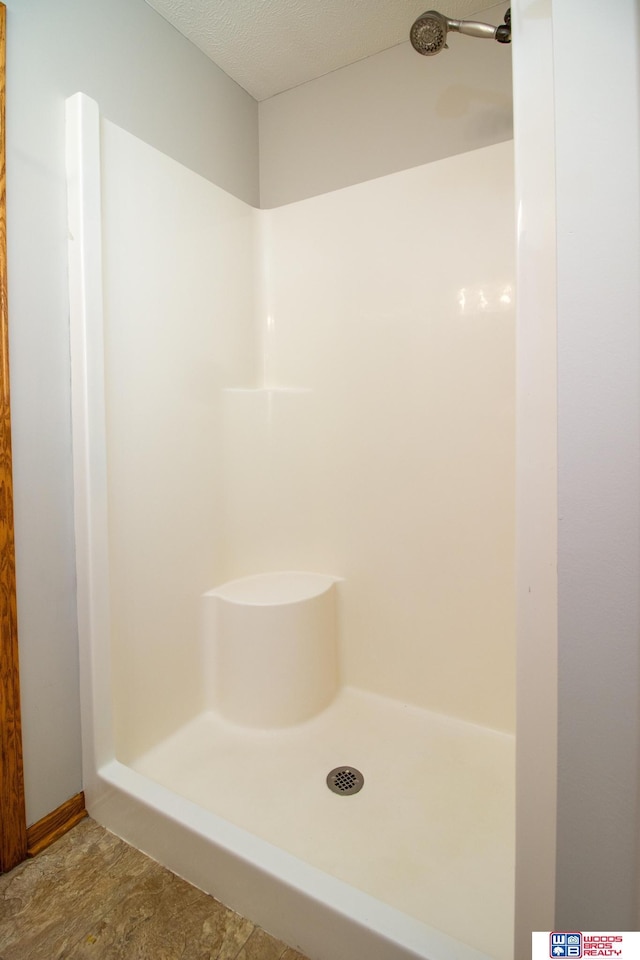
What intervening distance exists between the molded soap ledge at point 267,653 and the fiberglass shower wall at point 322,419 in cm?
8

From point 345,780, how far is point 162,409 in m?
1.26

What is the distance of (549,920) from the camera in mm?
620

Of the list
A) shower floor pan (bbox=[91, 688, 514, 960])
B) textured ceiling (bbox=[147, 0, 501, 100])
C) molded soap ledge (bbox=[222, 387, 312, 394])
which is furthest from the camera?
molded soap ledge (bbox=[222, 387, 312, 394])

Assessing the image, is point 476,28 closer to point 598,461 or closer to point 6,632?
point 598,461

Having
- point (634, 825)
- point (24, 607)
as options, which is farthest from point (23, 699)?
point (634, 825)

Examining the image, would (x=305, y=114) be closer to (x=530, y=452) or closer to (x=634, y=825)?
(x=530, y=452)

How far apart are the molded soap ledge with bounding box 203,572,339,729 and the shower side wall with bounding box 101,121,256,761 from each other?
0.07 m

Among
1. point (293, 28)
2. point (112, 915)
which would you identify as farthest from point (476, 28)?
point (112, 915)

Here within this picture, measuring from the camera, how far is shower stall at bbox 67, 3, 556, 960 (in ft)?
3.69

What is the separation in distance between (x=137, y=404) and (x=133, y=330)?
0.22 meters
